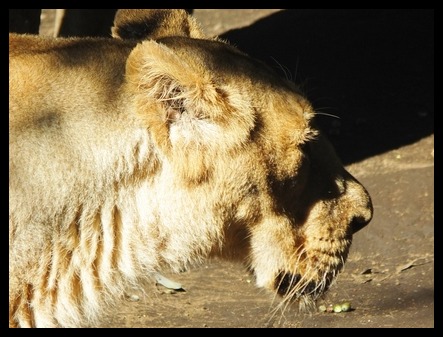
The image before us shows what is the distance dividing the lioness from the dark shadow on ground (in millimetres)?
4554

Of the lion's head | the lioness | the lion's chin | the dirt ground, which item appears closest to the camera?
the lioness

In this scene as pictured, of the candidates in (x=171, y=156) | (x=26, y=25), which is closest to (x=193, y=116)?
(x=171, y=156)

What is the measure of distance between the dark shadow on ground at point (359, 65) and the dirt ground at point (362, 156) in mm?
12

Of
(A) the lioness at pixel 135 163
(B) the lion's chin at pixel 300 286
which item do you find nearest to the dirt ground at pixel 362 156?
(B) the lion's chin at pixel 300 286

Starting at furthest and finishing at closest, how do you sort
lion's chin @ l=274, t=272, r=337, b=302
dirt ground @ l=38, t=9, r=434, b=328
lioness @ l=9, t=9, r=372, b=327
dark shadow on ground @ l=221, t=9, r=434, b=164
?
1. dark shadow on ground @ l=221, t=9, r=434, b=164
2. dirt ground @ l=38, t=9, r=434, b=328
3. lion's chin @ l=274, t=272, r=337, b=302
4. lioness @ l=9, t=9, r=372, b=327

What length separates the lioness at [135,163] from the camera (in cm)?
313

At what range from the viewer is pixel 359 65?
9.97m

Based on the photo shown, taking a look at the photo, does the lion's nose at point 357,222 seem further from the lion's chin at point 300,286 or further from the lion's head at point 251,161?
the lion's chin at point 300,286

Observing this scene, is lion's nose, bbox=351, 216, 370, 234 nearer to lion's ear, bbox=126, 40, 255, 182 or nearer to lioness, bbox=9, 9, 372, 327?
lioness, bbox=9, 9, 372, 327

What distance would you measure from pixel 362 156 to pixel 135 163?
5.27m

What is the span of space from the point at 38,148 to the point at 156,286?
3.46m

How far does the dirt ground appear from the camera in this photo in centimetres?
583

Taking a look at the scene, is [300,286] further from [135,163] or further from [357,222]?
[135,163]

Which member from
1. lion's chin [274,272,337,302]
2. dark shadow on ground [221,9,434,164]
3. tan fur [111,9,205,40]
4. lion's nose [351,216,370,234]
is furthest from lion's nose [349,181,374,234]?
dark shadow on ground [221,9,434,164]
